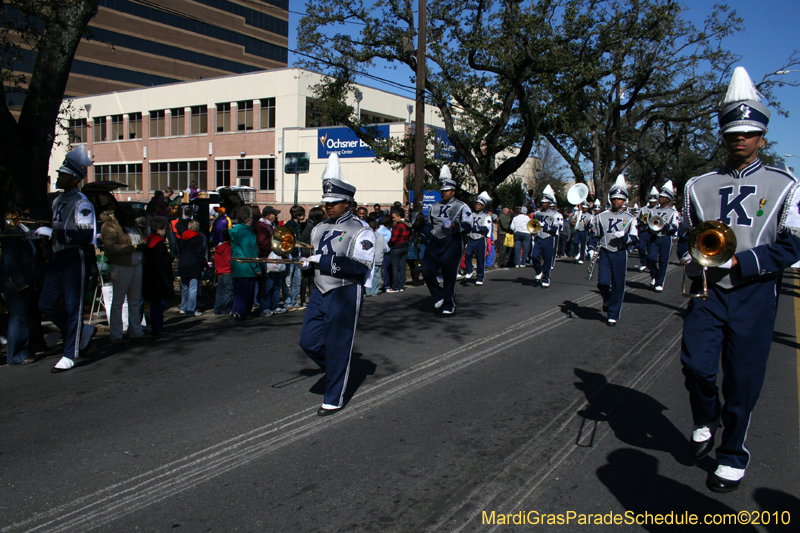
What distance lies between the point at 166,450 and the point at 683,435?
3986 millimetres

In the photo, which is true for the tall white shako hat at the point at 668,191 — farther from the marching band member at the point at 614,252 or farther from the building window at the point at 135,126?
the building window at the point at 135,126

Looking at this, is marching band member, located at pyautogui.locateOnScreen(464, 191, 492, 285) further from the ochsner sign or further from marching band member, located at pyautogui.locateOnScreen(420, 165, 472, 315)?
the ochsner sign

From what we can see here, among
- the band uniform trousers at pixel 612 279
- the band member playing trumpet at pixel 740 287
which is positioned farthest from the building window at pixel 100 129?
the band member playing trumpet at pixel 740 287

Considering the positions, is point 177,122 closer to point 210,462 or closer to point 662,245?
point 662,245

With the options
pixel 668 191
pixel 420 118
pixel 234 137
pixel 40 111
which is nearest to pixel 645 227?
pixel 668 191

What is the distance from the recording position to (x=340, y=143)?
4238 centimetres

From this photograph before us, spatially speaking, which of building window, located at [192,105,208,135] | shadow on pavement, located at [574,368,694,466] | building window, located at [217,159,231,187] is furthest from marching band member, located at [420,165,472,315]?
building window, located at [192,105,208,135]

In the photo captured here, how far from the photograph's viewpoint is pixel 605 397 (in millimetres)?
5688

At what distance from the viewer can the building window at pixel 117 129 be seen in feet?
177

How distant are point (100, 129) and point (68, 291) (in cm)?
5579

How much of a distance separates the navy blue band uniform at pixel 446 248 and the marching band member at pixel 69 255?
512 centimetres

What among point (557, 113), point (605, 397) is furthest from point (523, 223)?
point (605, 397)

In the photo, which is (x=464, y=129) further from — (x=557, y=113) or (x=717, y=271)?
(x=717, y=271)

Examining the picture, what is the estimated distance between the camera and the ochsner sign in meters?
41.6
